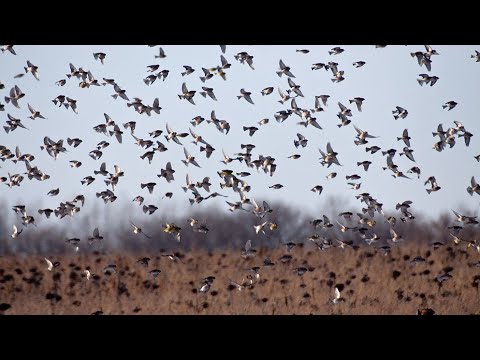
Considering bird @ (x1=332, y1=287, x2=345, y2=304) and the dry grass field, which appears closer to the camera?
bird @ (x1=332, y1=287, x2=345, y2=304)

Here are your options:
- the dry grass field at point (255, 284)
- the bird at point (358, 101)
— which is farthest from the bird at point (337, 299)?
the bird at point (358, 101)

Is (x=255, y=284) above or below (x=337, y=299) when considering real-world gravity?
above

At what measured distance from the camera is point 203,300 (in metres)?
13.6

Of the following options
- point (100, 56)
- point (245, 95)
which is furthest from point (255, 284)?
point (100, 56)

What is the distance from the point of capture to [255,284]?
1449 centimetres

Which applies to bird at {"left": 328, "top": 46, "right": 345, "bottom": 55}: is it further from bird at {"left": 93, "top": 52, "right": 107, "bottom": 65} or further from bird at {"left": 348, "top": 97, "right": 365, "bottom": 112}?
bird at {"left": 93, "top": 52, "right": 107, "bottom": 65}

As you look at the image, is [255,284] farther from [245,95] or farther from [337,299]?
[245,95]

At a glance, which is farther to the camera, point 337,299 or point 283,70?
point 283,70

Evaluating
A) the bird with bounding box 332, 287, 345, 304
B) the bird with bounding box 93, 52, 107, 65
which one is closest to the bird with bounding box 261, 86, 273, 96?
the bird with bounding box 93, 52, 107, 65

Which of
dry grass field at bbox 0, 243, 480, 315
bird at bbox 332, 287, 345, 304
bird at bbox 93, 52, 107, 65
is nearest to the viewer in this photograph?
bird at bbox 332, 287, 345, 304

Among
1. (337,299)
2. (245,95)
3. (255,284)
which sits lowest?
(337,299)

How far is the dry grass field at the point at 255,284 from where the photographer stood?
1344cm

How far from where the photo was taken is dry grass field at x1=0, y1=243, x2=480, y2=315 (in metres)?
13.4
